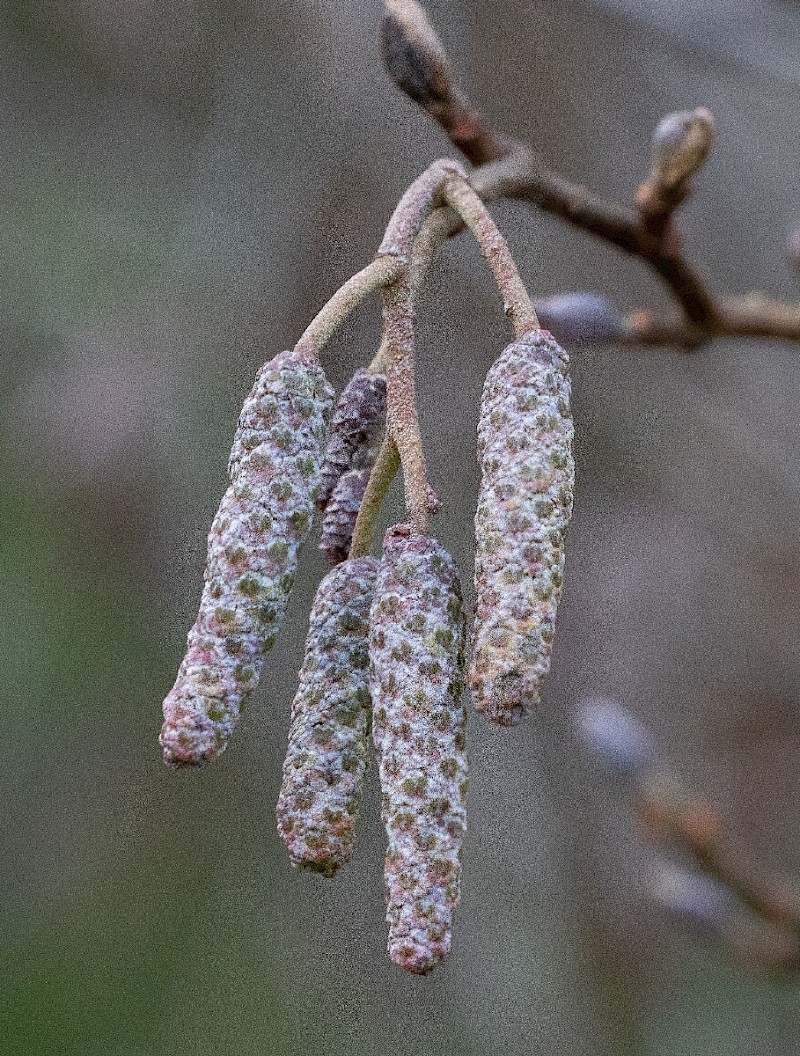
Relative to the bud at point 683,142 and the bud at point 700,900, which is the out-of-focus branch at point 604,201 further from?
the bud at point 700,900

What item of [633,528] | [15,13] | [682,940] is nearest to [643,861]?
[682,940]

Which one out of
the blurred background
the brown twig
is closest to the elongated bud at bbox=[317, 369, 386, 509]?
the brown twig

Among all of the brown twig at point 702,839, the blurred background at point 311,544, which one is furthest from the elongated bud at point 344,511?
the blurred background at point 311,544

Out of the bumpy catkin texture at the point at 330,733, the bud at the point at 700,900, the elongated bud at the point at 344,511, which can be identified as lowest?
the bud at the point at 700,900

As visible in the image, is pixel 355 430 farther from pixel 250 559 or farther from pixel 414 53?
pixel 414 53

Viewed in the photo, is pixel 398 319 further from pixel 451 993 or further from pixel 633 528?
pixel 451 993
